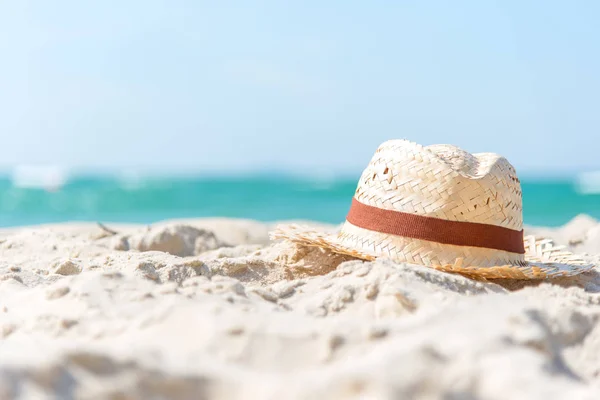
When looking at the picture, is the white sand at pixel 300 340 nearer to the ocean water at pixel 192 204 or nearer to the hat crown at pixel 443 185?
the hat crown at pixel 443 185

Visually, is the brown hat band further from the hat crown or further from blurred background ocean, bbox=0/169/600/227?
blurred background ocean, bbox=0/169/600/227

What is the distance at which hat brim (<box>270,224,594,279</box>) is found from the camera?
8.21 ft

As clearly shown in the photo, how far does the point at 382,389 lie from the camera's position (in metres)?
1.12

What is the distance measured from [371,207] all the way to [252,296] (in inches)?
41.6

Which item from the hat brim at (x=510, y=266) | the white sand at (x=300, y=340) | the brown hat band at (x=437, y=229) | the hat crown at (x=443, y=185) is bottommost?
the white sand at (x=300, y=340)

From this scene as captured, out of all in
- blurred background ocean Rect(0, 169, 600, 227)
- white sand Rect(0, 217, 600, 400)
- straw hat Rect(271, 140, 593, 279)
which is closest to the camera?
white sand Rect(0, 217, 600, 400)

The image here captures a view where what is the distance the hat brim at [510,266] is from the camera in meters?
2.50

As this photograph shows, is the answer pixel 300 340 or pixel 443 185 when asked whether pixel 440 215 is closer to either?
pixel 443 185

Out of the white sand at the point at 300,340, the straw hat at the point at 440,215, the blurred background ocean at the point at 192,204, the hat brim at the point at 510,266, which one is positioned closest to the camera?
the white sand at the point at 300,340

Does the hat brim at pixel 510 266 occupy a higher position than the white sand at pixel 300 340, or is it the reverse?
the hat brim at pixel 510 266

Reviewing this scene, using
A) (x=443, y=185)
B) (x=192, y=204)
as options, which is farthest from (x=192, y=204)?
(x=443, y=185)

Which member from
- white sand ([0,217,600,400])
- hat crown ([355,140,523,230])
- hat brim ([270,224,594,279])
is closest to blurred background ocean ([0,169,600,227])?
hat brim ([270,224,594,279])

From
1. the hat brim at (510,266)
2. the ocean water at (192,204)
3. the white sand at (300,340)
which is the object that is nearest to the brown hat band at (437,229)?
the hat brim at (510,266)

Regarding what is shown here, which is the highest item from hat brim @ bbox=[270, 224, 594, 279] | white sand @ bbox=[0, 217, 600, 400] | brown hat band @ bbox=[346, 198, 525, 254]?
brown hat band @ bbox=[346, 198, 525, 254]
